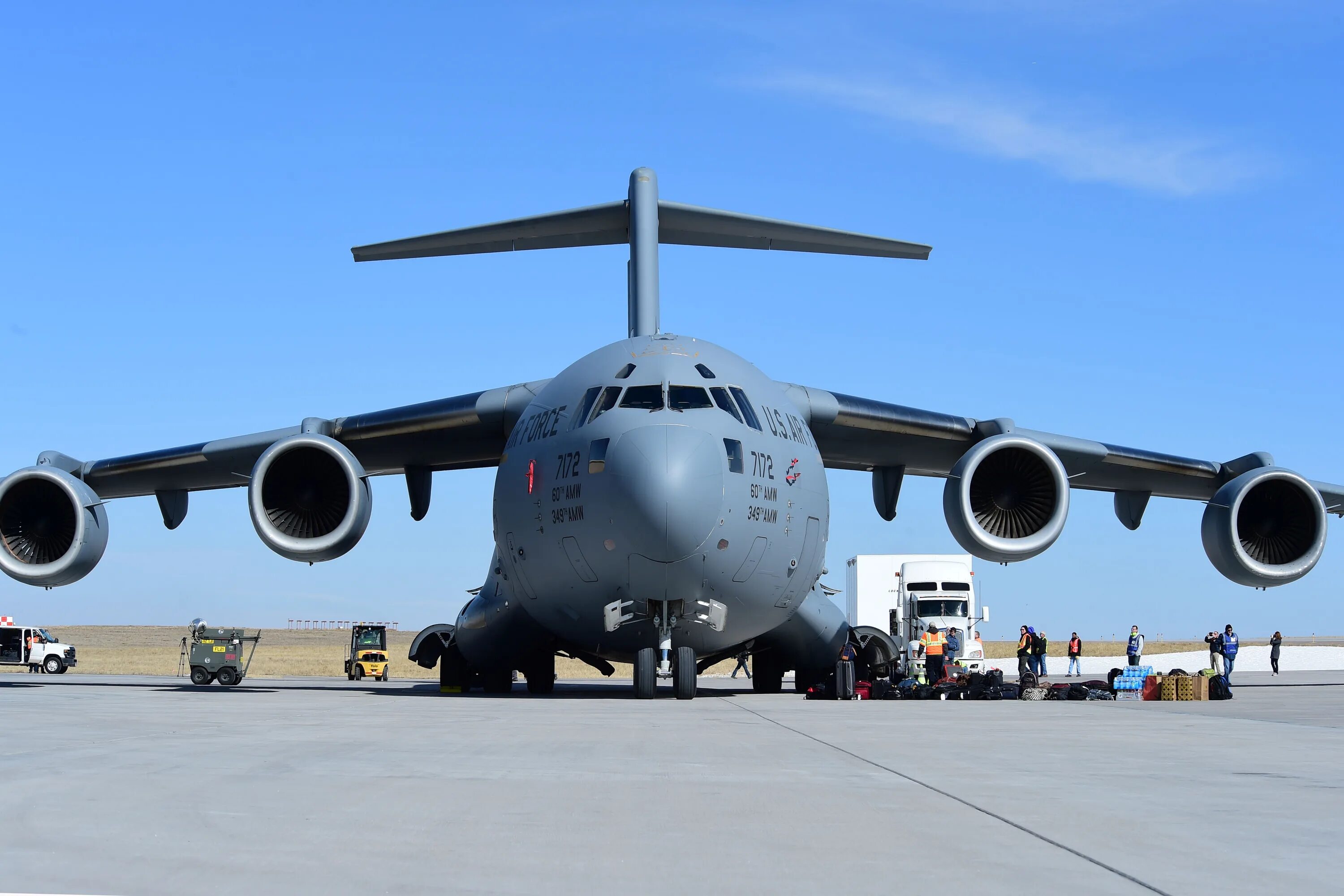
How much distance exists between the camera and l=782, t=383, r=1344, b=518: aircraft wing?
17391mm

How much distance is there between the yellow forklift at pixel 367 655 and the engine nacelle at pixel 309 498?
1301 cm

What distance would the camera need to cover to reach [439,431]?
17641mm

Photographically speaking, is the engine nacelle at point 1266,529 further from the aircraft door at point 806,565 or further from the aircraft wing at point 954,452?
the aircraft door at point 806,565

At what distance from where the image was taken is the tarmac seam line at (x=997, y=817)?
11.8 feet

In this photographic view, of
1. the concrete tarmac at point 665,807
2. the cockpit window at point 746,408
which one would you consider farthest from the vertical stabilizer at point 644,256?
the concrete tarmac at point 665,807

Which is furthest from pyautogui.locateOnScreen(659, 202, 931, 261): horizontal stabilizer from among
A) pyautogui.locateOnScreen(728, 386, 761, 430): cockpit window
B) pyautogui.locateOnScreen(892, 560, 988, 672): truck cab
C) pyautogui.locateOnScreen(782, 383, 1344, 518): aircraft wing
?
pyautogui.locateOnScreen(892, 560, 988, 672): truck cab

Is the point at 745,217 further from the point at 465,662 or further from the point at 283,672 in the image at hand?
the point at 283,672

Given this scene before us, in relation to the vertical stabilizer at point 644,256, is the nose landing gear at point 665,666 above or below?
below

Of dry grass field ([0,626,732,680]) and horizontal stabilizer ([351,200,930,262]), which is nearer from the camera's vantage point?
horizontal stabilizer ([351,200,930,262])

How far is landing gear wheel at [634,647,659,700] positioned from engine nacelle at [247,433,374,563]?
4.17m

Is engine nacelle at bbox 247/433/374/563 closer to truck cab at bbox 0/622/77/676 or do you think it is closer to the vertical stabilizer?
the vertical stabilizer

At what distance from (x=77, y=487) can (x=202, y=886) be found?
48.8 feet

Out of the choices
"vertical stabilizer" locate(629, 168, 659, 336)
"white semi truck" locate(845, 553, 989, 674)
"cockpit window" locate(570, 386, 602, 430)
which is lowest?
"white semi truck" locate(845, 553, 989, 674)

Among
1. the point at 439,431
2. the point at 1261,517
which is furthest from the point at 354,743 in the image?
the point at 1261,517
